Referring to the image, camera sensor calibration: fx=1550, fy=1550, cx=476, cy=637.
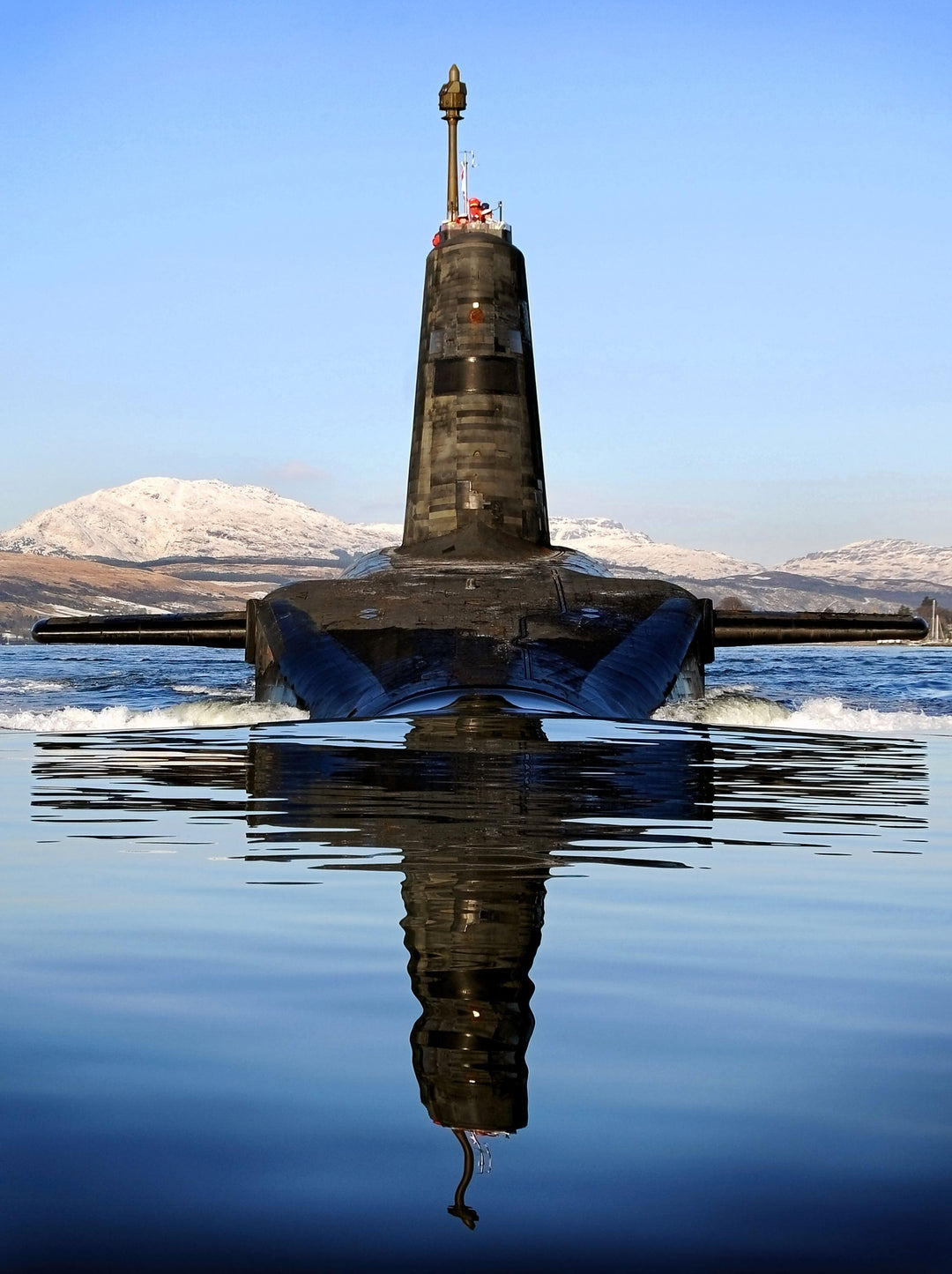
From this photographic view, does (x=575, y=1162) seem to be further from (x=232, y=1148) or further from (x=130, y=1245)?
(x=130, y=1245)

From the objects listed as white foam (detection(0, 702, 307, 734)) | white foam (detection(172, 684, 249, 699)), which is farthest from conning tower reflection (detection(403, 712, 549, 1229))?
white foam (detection(172, 684, 249, 699))

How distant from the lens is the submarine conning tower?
874 inches

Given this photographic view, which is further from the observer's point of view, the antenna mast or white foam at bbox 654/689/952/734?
the antenna mast

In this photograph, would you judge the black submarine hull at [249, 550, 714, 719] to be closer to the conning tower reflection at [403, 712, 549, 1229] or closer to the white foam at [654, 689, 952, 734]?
the white foam at [654, 689, 952, 734]

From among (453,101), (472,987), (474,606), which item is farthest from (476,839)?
(453,101)

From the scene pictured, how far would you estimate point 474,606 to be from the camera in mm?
17250

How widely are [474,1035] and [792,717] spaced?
17.1 meters

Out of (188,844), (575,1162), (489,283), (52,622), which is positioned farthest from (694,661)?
(575,1162)

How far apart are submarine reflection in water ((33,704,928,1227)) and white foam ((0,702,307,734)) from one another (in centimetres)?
306

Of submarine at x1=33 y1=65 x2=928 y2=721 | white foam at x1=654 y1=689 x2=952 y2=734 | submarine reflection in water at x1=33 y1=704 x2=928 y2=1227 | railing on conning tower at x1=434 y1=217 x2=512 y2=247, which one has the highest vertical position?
railing on conning tower at x1=434 y1=217 x2=512 y2=247

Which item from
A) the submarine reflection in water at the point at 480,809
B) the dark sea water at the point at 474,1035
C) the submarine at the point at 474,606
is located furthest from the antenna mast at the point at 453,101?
the dark sea water at the point at 474,1035

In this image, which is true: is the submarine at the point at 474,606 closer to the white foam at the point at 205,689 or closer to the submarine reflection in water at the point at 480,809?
the submarine reflection in water at the point at 480,809

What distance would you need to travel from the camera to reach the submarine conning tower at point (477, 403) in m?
22.2

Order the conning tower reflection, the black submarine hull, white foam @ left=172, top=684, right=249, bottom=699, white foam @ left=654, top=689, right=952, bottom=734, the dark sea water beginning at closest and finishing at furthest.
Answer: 1. the dark sea water
2. the conning tower reflection
3. the black submarine hull
4. white foam @ left=654, top=689, right=952, bottom=734
5. white foam @ left=172, top=684, right=249, bottom=699
